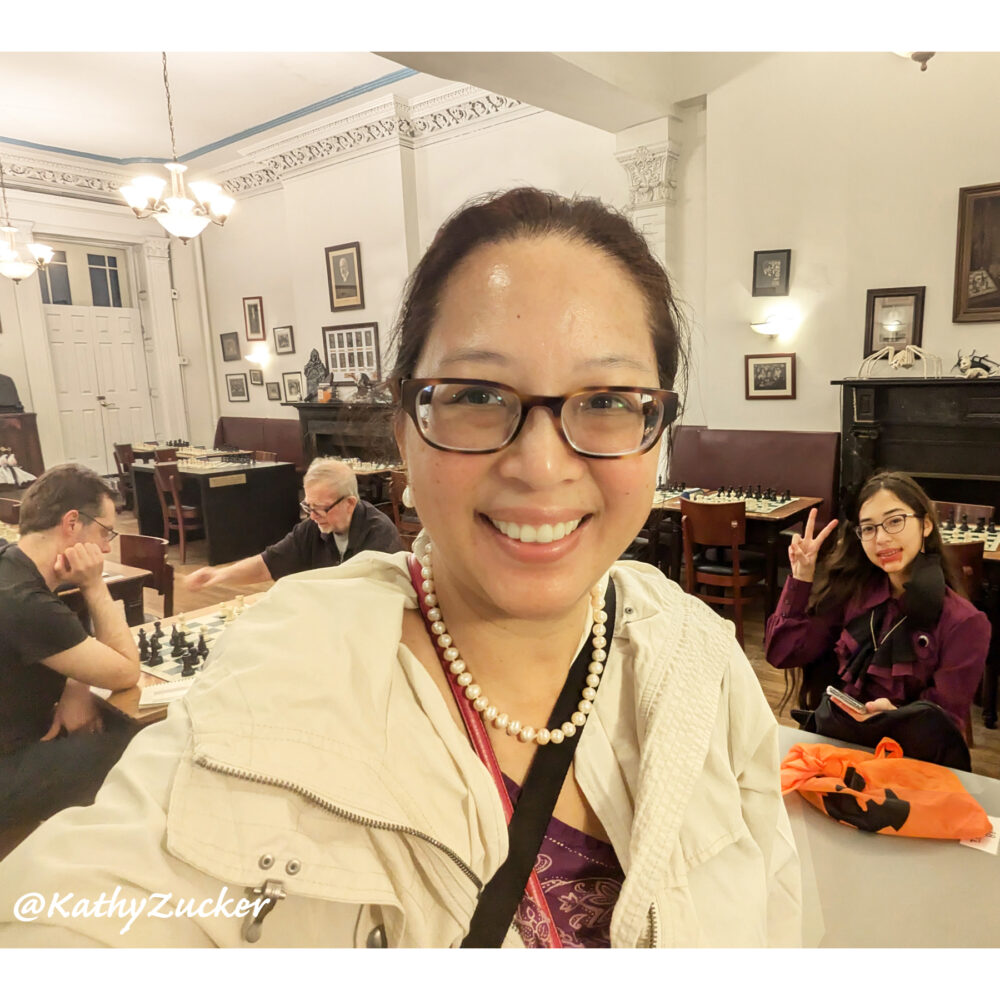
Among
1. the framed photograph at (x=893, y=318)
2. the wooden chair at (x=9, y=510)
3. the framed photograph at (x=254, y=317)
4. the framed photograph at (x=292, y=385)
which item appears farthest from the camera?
the framed photograph at (x=254, y=317)

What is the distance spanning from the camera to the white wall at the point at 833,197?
13.8 ft

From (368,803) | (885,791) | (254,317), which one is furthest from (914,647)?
(254,317)

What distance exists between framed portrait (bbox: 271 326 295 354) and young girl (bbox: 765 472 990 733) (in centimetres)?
786

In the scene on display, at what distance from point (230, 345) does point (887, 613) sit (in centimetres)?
936

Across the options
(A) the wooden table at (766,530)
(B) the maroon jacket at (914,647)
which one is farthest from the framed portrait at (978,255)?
(B) the maroon jacket at (914,647)

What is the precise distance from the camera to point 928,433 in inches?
169

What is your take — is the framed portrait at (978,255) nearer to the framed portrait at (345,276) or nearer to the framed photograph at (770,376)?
the framed photograph at (770,376)

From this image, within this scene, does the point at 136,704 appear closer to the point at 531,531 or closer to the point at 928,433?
the point at 531,531

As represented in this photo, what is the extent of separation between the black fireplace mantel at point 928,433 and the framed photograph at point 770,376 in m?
0.52

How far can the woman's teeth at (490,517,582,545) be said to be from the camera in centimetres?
65

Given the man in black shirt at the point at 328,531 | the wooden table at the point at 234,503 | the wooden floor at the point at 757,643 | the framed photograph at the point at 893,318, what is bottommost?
the wooden floor at the point at 757,643
